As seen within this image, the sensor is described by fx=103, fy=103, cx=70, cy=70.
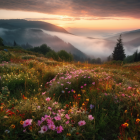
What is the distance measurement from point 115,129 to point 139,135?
42 cm

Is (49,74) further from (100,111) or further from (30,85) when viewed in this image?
(100,111)

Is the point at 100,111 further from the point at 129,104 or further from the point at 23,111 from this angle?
the point at 23,111

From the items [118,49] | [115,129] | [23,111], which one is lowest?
[115,129]

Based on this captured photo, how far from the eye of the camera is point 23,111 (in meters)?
2.04

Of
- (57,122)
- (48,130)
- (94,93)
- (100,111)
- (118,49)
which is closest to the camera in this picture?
(48,130)

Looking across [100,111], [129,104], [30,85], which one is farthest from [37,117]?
[30,85]

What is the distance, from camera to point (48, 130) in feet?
5.66

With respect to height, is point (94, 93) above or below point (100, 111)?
above

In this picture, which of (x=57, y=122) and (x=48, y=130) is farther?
(x=57, y=122)

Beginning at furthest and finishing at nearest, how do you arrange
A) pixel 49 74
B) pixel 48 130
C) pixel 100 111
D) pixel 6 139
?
pixel 49 74 < pixel 100 111 < pixel 48 130 < pixel 6 139

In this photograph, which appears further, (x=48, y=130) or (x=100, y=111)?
(x=100, y=111)

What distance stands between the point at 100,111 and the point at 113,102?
0.48 m

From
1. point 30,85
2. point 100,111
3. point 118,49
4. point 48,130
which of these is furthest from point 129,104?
point 118,49

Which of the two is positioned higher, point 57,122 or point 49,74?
point 49,74
